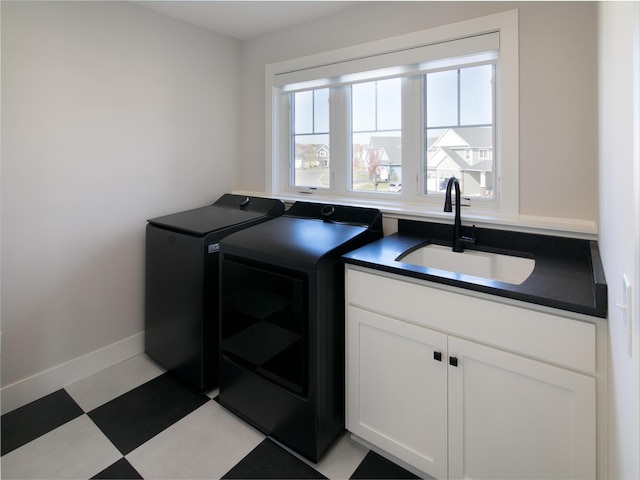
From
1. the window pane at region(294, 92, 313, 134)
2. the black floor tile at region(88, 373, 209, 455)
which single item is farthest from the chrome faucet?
the black floor tile at region(88, 373, 209, 455)

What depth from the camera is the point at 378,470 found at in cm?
156

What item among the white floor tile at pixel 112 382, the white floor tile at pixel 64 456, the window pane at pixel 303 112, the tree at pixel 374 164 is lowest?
the white floor tile at pixel 64 456

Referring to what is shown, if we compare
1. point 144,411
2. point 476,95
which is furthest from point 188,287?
point 476,95

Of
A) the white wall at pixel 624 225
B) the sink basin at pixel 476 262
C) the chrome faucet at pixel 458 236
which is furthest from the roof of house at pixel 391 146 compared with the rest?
the white wall at pixel 624 225

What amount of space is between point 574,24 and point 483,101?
463 millimetres

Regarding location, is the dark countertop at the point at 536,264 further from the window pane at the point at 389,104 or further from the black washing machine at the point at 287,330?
the window pane at the point at 389,104

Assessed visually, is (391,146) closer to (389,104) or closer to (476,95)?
(389,104)

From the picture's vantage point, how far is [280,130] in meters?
2.83

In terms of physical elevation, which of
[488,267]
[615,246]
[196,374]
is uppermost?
[615,246]

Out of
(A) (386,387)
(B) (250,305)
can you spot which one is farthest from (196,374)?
(A) (386,387)

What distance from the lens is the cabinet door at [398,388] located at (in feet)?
4.62

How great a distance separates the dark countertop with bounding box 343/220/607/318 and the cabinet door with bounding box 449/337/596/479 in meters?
0.22

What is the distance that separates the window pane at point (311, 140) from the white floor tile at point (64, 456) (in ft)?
6.40

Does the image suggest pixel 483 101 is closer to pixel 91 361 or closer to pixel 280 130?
pixel 280 130
